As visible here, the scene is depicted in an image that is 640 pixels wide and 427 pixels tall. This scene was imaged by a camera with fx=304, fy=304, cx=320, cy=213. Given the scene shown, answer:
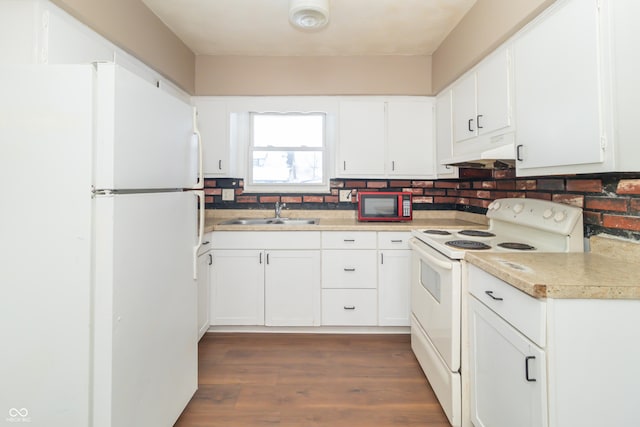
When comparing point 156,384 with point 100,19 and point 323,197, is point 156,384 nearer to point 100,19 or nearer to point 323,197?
point 100,19

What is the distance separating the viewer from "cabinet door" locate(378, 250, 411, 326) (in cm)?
260

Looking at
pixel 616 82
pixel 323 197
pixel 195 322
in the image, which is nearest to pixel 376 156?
pixel 323 197

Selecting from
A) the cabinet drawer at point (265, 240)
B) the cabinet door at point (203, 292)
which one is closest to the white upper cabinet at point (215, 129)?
the cabinet drawer at point (265, 240)

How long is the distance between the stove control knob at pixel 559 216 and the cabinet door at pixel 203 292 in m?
2.34

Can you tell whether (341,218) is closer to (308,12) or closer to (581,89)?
(308,12)

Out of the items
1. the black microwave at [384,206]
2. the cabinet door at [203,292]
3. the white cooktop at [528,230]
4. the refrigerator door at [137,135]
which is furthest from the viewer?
the black microwave at [384,206]

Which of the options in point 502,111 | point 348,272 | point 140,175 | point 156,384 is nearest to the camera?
point 140,175

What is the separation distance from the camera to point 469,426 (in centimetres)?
152

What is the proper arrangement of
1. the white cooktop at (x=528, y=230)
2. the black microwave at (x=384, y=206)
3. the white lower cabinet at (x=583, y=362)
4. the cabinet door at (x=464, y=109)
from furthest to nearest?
the black microwave at (x=384, y=206) < the cabinet door at (x=464, y=109) < the white cooktop at (x=528, y=230) < the white lower cabinet at (x=583, y=362)

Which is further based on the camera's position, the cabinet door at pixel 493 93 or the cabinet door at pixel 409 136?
the cabinet door at pixel 409 136

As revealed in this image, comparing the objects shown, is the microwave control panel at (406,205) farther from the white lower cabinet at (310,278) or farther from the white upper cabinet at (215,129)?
the white upper cabinet at (215,129)

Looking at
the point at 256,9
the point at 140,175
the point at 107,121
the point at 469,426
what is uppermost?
the point at 256,9

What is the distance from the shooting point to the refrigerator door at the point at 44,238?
105cm

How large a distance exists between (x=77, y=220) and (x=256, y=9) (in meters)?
1.87
